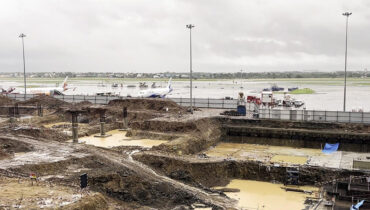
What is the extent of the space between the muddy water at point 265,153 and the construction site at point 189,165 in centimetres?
9

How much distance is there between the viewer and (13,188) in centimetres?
1817

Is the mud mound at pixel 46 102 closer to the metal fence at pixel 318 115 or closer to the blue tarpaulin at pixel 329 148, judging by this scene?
the metal fence at pixel 318 115

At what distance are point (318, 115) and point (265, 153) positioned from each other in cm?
920

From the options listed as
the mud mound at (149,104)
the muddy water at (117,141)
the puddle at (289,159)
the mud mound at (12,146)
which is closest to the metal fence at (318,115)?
the puddle at (289,159)

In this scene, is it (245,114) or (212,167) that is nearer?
(212,167)

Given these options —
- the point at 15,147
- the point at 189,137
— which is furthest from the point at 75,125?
the point at 189,137

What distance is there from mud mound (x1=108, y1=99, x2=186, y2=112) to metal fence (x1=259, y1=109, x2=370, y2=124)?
1264cm

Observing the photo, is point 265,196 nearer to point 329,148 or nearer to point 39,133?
point 329,148

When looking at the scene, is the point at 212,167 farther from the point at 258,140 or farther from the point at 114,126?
the point at 114,126

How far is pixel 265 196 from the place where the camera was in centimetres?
2308

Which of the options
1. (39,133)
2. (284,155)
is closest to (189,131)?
(284,155)

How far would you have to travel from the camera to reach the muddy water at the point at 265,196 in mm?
21141

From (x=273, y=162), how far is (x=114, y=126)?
20800 mm

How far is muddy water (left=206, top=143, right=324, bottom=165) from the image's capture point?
30.0 metres
